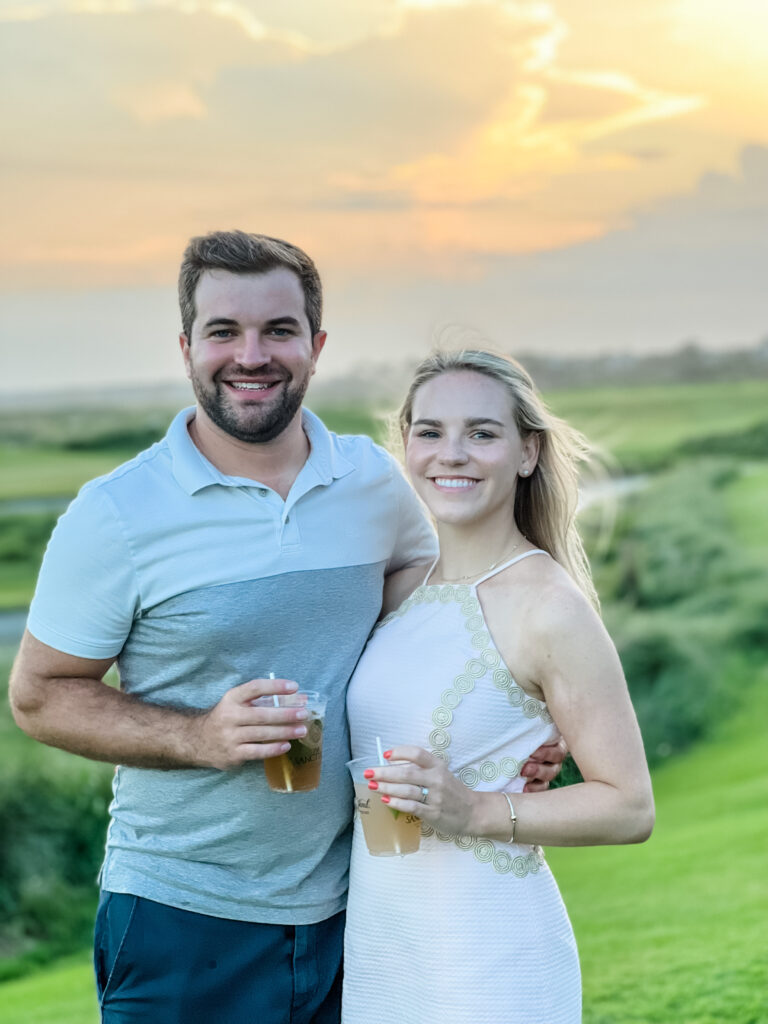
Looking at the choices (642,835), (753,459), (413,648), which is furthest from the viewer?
(753,459)

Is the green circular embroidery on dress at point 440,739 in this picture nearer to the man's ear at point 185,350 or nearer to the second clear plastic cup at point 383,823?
the second clear plastic cup at point 383,823

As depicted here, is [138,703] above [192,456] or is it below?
below

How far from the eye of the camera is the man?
7.86 ft

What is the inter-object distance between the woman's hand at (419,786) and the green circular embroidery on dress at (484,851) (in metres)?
0.17

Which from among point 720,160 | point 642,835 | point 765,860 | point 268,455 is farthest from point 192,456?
point 720,160

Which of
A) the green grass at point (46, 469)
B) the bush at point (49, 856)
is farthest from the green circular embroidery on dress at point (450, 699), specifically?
the green grass at point (46, 469)

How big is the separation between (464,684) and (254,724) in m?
0.43

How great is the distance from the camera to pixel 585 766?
88.2 inches

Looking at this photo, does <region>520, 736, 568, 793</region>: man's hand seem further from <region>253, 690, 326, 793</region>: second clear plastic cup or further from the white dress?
<region>253, 690, 326, 793</region>: second clear plastic cup

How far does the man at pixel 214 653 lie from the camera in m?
2.39

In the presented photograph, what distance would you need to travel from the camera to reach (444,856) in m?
2.30

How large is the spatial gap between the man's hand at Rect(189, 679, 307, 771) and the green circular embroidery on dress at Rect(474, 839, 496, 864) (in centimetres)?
42

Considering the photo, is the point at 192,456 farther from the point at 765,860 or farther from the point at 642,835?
the point at 765,860

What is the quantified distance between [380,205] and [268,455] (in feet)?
36.8
